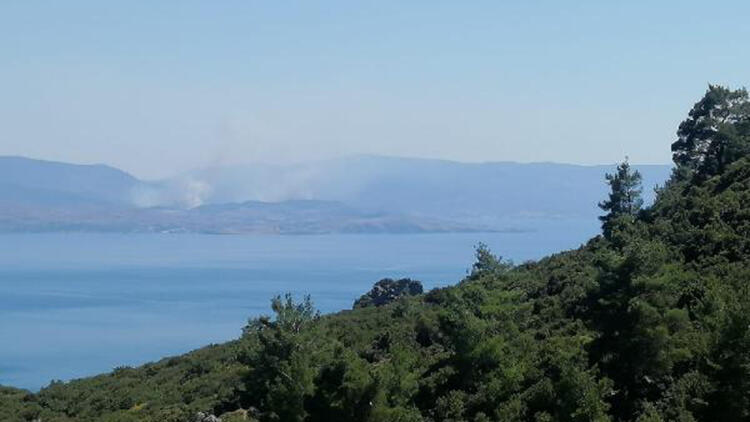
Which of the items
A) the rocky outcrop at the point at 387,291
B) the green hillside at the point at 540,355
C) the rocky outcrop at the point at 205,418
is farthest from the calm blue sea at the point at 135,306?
the rocky outcrop at the point at 205,418

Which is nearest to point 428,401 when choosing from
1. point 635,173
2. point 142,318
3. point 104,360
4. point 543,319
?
point 543,319

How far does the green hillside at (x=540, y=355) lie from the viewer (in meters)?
18.9

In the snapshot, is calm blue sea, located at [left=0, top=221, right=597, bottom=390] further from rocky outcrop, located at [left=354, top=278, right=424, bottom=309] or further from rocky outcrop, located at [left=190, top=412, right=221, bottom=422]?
Result: rocky outcrop, located at [left=190, top=412, right=221, bottom=422]

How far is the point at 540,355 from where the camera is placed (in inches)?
917

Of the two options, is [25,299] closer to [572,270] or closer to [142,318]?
[142,318]

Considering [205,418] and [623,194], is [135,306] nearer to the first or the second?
[623,194]

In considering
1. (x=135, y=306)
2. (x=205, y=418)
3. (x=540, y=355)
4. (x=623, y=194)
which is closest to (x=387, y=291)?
(x=623, y=194)

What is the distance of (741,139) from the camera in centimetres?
4303

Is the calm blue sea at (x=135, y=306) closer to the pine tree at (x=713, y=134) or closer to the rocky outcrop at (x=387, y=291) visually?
the rocky outcrop at (x=387, y=291)

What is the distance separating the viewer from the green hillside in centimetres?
1886

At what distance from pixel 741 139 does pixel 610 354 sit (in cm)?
2575

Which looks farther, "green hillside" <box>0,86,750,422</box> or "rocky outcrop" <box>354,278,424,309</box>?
"rocky outcrop" <box>354,278,424,309</box>

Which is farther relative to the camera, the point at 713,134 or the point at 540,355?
the point at 713,134

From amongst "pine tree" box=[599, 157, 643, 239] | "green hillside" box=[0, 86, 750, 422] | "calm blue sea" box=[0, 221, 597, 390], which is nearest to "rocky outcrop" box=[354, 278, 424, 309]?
"pine tree" box=[599, 157, 643, 239]
